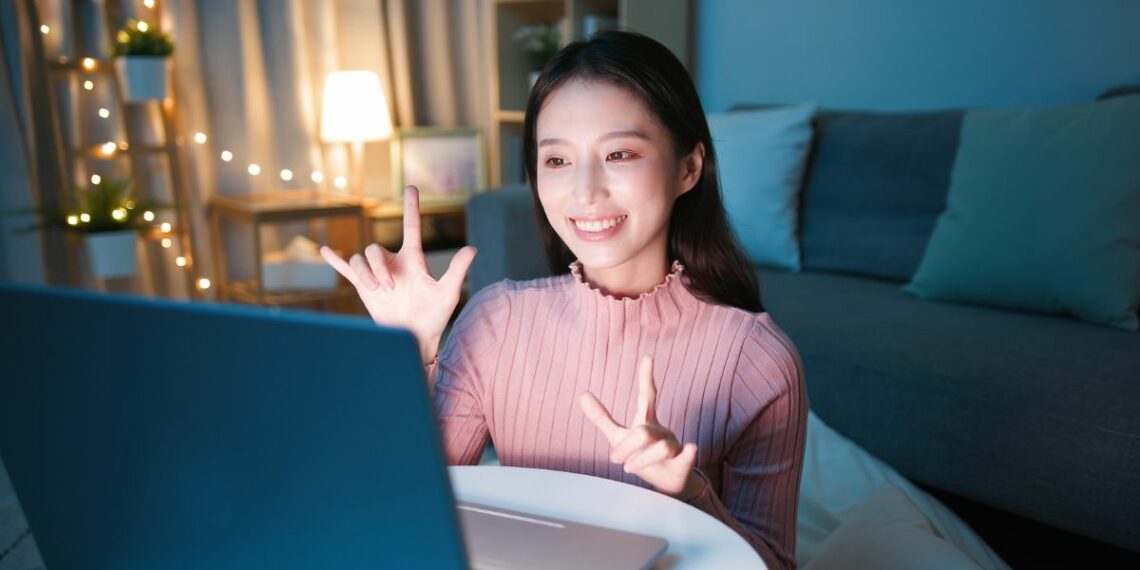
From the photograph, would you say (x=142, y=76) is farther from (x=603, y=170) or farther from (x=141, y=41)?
(x=603, y=170)

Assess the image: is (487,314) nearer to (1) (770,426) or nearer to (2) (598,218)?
(2) (598,218)

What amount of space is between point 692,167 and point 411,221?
34 cm

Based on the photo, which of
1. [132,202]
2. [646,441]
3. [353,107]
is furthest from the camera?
[353,107]

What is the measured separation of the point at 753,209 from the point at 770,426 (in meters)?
1.55

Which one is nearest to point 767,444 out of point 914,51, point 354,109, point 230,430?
point 230,430

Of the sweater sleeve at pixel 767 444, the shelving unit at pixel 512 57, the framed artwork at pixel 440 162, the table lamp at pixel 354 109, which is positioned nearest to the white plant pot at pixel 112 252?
the table lamp at pixel 354 109

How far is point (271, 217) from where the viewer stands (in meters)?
2.99

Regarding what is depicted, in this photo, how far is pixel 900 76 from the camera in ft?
8.55

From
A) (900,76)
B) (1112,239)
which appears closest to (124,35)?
(900,76)

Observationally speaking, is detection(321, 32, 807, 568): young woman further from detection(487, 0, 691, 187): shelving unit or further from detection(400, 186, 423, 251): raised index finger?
detection(487, 0, 691, 187): shelving unit

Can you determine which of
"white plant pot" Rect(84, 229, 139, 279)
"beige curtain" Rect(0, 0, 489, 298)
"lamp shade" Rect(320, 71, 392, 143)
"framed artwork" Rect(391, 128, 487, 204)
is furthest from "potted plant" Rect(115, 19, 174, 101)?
"framed artwork" Rect(391, 128, 487, 204)

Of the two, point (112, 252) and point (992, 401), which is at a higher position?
point (112, 252)

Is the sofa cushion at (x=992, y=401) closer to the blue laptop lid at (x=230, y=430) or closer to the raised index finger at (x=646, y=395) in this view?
the raised index finger at (x=646, y=395)

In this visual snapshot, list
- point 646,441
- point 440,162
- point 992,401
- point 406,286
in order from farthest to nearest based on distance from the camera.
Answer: point 440,162, point 992,401, point 406,286, point 646,441
